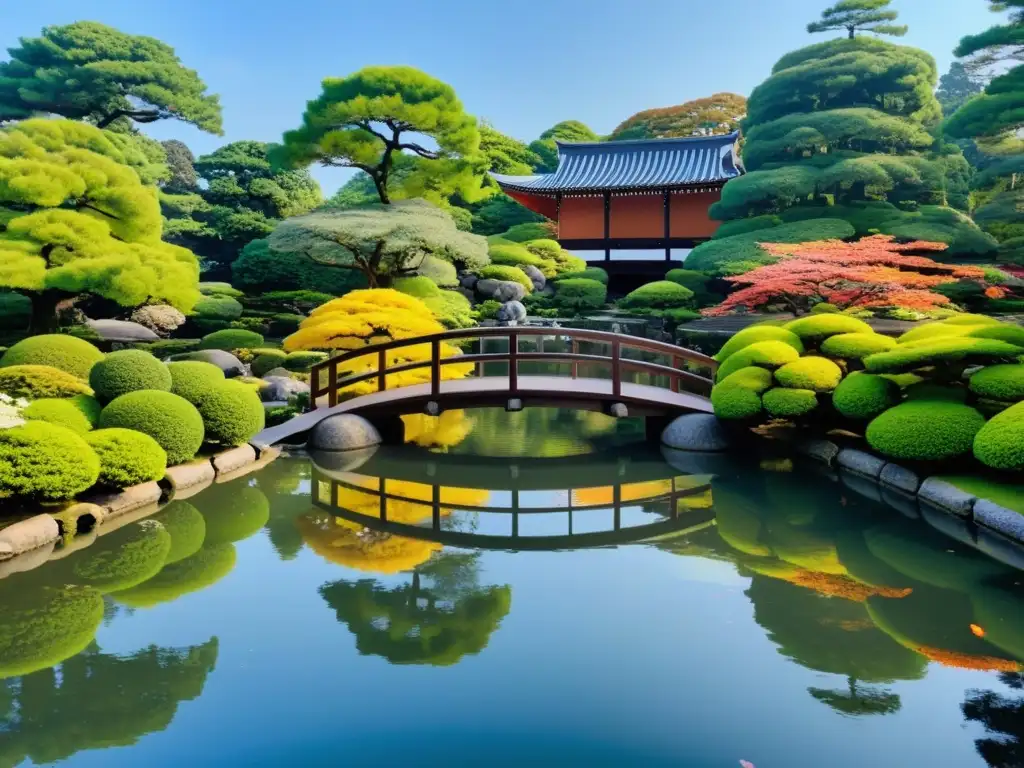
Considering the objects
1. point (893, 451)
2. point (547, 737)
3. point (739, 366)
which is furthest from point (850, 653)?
point (739, 366)

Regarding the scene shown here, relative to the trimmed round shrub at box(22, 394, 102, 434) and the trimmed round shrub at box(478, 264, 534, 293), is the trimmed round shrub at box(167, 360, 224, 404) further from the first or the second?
the trimmed round shrub at box(478, 264, 534, 293)

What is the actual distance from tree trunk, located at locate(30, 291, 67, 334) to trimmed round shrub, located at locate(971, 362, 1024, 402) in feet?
46.8

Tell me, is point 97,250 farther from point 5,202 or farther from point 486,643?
A: point 486,643

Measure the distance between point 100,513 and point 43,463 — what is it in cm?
93

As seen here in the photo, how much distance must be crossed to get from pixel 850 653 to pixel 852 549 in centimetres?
219

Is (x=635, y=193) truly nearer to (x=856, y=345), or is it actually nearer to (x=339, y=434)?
(x=856, y=345)

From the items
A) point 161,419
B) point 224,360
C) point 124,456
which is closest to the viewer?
point 124,456

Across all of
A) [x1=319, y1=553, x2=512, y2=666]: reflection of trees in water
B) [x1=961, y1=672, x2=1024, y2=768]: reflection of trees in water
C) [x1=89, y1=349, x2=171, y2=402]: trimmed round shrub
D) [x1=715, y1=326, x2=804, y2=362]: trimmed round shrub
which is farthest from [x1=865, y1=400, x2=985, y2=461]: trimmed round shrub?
[x1=89, y1=349, x2=171, y2=402]: trimmed round shrub

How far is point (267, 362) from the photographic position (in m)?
15.3

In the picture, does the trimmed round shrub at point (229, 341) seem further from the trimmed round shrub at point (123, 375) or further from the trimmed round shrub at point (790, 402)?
the trimmed round shrub at point (790, 402)

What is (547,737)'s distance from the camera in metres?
3.83

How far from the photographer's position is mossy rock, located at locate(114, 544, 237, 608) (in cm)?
563

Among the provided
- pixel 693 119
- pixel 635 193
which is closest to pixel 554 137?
pixel 693 119

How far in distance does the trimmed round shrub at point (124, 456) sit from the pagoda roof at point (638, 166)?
2101cm
